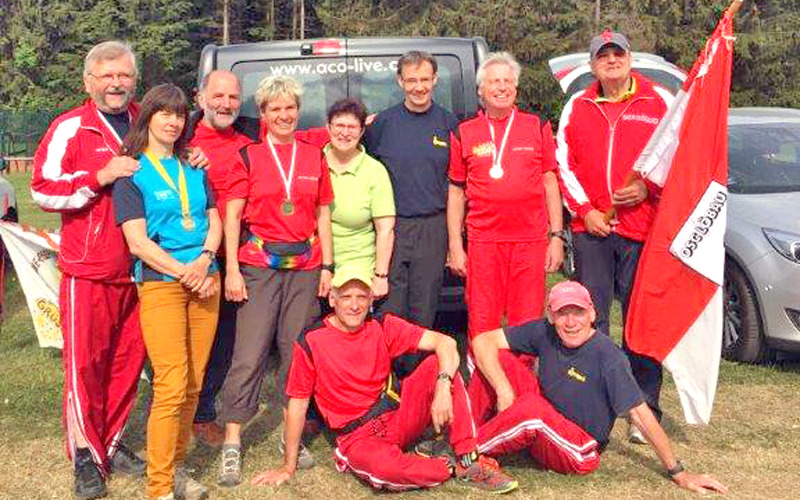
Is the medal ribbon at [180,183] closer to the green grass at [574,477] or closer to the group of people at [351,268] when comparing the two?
the group of people at [351,268]

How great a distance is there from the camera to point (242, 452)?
15.8ft

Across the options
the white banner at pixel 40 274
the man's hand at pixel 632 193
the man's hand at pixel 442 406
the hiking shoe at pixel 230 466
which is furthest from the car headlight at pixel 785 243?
the white banner at pixel 40 274

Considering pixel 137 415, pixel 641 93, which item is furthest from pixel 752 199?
pixel 137 415

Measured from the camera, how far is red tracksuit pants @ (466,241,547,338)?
4.83 meters

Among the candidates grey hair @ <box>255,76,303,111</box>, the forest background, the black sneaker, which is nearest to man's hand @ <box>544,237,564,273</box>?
grey hair @ <box>255,76,303,111</box>

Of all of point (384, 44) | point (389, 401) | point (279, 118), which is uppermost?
point (384, 44)

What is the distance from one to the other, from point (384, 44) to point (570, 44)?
27.7 meters

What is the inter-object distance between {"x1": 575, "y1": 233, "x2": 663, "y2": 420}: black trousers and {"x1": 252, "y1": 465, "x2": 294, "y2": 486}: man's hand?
6.10ft

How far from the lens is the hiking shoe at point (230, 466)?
14.3 feet

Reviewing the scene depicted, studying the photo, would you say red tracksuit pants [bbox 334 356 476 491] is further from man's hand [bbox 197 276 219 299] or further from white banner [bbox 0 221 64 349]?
white banner [bbox 0 221 64 349]

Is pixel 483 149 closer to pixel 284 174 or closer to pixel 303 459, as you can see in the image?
pixel 284 174

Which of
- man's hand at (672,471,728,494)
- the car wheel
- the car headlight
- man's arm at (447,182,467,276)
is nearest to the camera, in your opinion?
man's hand at (672,471,728,494)

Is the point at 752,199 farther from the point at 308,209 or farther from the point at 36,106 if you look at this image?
the point at 36,106

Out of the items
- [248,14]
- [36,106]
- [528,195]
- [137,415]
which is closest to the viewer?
[528,195]
